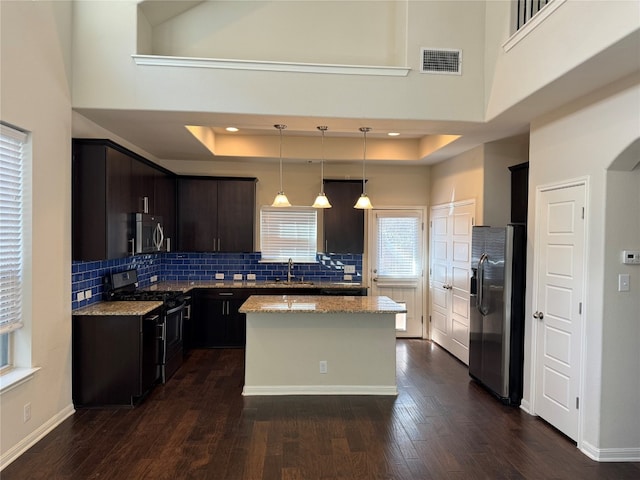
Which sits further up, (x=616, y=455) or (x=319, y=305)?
(x=319, y=305)

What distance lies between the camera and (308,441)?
329 cm

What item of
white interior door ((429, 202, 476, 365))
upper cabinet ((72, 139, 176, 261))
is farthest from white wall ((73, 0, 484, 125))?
white interior door ((429, 202, 476, 365))

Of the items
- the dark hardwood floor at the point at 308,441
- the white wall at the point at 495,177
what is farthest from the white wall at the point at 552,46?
the dark hardwood floor at the point at 308,441

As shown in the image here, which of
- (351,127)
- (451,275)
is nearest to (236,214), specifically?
(351,127)

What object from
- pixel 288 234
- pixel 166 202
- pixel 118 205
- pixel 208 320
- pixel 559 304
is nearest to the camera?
pixel 559 304

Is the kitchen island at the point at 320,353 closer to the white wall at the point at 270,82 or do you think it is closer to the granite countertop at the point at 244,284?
the granite countertop at the point at 244,284

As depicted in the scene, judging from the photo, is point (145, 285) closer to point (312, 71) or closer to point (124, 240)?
point (124, 240)

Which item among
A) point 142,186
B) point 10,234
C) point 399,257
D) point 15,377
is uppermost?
point 142,186

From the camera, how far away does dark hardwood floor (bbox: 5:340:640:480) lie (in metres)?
2.88

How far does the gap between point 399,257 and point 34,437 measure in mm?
5128

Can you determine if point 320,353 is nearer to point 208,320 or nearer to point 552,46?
point 208,320

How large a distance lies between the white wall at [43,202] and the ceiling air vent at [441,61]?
10.7 feet

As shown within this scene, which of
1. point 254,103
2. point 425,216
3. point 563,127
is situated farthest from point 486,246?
point 254,103

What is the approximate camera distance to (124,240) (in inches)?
166
